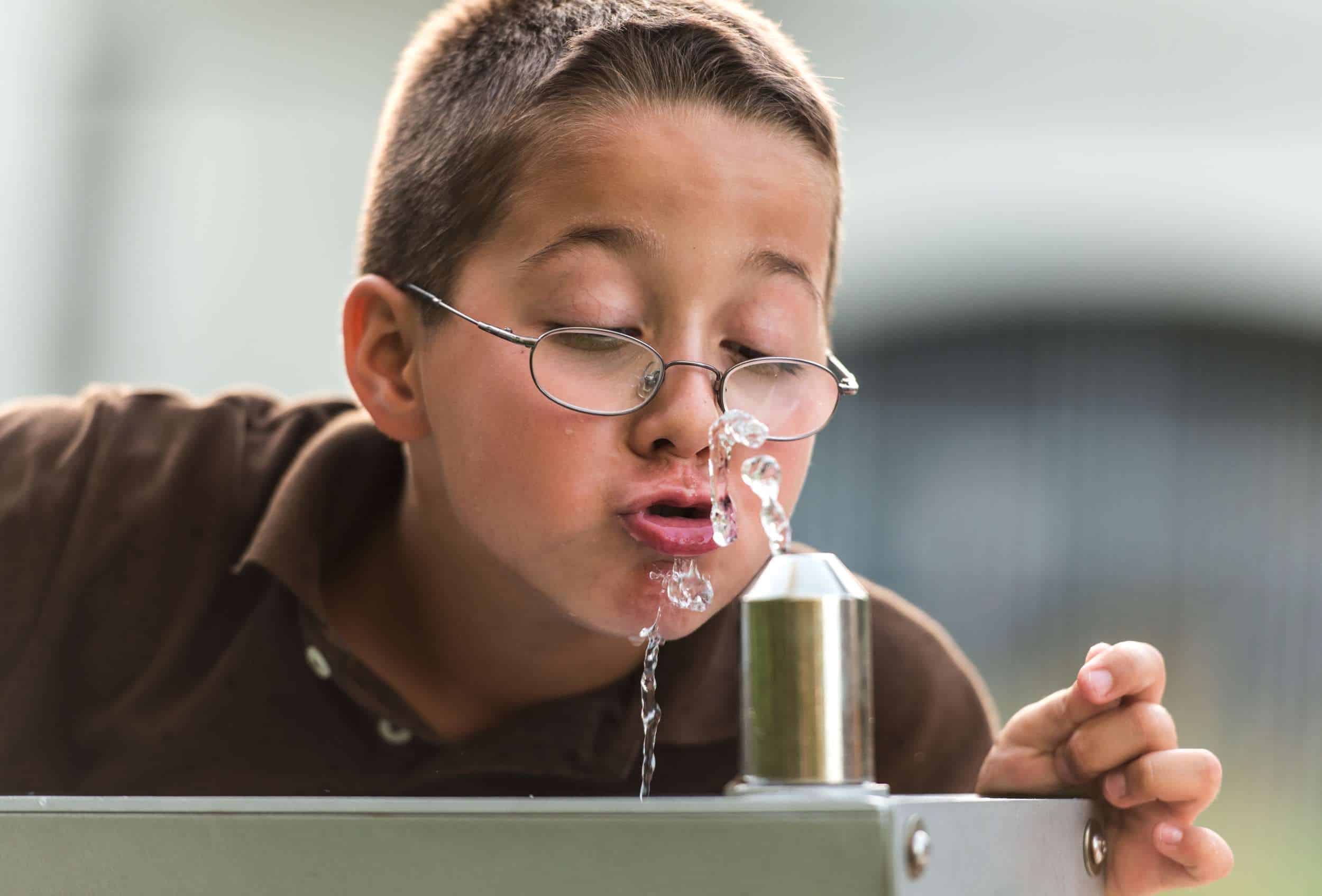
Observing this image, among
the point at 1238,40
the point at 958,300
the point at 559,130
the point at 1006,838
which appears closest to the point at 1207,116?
the point at 1238,40

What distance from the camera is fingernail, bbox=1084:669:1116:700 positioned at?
2.76 ft

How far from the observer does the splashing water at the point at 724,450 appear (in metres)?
0.89

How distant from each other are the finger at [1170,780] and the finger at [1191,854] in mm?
14

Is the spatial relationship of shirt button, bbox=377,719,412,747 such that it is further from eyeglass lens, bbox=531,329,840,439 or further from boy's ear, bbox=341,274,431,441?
eyeglass lens, bbox=531,329,840,439

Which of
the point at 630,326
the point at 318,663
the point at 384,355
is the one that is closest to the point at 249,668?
the point at 318,663

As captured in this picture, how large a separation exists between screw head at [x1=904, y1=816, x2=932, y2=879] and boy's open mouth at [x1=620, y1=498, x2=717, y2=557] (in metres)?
0.42

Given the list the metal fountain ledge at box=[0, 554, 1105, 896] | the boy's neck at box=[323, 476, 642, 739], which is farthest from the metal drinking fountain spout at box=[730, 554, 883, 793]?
the boy's neck at box=[323, 476, 642, 739]

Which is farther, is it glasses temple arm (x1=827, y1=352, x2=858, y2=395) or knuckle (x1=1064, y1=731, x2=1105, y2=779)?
glasses temple arm (x1=827, y1=352, x2=858, y2=395)

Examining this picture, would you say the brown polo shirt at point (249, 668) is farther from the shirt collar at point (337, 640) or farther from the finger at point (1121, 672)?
the finger at point (1121, 672)

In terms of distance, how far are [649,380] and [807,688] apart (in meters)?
0.37

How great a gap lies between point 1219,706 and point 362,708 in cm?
288

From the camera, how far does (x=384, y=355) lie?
1126 mm

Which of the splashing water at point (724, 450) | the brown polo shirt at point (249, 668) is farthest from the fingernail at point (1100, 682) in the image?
the brown polo shirt at point (249, 668)

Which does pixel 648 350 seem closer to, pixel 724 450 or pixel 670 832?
pixel 724 450
